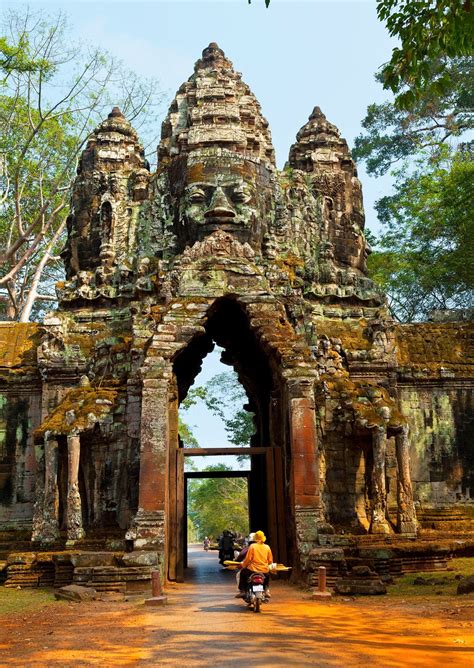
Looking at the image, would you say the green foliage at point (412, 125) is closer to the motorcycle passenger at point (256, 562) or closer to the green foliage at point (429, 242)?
the green foliage at point (429, 242)

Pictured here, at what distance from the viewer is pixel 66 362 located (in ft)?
58.0

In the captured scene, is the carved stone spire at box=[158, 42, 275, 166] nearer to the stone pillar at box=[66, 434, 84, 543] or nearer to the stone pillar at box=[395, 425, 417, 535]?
the stone pillar at box=[395, 425, 417, 535]

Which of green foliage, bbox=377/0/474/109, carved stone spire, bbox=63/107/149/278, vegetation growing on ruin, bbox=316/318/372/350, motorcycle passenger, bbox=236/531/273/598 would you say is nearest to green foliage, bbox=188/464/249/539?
carved stone spire, bbox=63/107/149/278

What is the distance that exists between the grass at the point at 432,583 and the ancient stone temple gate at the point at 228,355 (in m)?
1.06

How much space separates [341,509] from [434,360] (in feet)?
19.8

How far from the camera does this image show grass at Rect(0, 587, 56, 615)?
34.1 feet

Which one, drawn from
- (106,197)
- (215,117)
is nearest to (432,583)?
(106,197)

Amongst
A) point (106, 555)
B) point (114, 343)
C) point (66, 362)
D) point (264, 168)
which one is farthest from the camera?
point (264, 168)

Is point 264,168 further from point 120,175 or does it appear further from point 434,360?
point 434,360

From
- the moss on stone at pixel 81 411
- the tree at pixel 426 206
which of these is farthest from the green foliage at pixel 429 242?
the moss on stone at pixel 81 411

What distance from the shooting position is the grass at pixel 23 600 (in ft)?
34.1

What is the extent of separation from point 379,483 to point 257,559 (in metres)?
4.68

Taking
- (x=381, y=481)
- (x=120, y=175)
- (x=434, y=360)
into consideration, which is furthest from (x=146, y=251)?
(x=381, y=481)

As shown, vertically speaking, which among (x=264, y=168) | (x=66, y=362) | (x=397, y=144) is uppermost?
(x=397, y=144)
